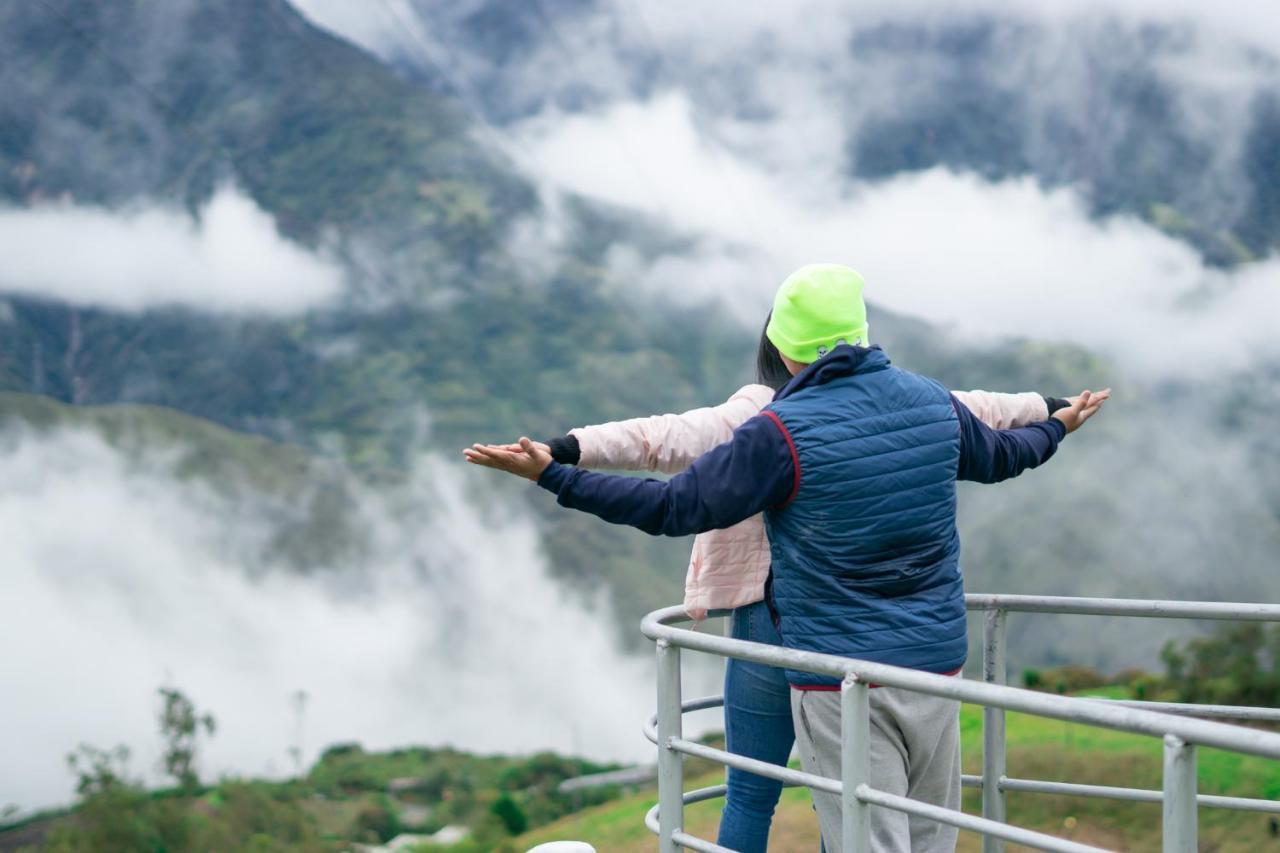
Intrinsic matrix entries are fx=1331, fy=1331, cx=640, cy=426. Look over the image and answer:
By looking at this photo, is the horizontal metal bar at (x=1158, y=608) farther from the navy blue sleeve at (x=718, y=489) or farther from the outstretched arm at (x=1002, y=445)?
the navy blue sleeve at (x=718, y=489)

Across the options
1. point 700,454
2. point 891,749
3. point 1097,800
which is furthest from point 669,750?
point 1097,800

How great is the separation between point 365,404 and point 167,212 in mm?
27807

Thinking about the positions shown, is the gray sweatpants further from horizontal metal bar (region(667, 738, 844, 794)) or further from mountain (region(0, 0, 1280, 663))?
mountain (region(0, 0, 1280, 663))

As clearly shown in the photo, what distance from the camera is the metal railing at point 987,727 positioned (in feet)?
6.09

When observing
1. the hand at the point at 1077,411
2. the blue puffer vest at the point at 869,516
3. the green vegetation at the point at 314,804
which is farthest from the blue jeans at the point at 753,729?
the green vegetation at the point at 314,804

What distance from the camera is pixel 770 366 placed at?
275cm

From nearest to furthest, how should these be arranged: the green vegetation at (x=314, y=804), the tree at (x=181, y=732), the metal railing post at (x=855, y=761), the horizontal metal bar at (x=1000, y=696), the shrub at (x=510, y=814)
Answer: the horizontal metal bar at (x=1000, y=696)
the metal railing post at (x=855, y=761)
the shrub at (x=510, y=814)
the green vegetation at (x=314, y=804)
the tree at (x=181, y=732)

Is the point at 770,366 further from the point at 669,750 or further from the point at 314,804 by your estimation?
the point at 314,804

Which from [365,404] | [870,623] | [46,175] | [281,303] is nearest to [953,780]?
[870,623]

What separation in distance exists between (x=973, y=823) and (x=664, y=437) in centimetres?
95

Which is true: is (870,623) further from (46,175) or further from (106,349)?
(46,175)

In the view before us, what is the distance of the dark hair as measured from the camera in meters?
2.72

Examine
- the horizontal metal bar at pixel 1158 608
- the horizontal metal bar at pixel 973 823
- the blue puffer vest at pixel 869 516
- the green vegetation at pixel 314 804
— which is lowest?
the green vegetation at pixel 314 804

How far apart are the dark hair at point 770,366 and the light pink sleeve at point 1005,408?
41 centimetres
